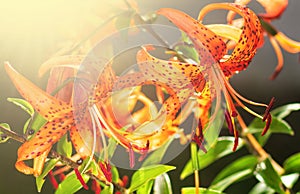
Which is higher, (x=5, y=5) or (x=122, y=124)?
(x=5, y=5)

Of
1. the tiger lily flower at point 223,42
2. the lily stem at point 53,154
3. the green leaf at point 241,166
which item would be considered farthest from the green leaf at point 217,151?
the lily stem at point 53,154

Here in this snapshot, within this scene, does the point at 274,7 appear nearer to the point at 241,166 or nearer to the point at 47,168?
the point at 241,166

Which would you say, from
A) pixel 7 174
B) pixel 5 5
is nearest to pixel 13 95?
pixel 5 5

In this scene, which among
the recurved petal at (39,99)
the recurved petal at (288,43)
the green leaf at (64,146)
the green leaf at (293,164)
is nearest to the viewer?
the recurved petal at (39,99)

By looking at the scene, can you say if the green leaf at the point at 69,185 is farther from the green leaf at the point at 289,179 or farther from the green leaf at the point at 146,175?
the green leaf at the point at 289,179

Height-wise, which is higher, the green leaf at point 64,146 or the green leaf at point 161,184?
the green leaf at point 64,146

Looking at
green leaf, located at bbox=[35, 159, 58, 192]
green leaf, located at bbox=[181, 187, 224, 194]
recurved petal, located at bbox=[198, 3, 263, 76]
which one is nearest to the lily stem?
green leaf, located at bbox=[35, 159, 58, 192]

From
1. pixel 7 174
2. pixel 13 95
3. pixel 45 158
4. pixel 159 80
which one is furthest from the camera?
pixel 7 174

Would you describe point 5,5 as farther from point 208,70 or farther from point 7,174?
point 7,174

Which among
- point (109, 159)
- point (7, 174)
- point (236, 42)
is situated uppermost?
point (236, 42)
